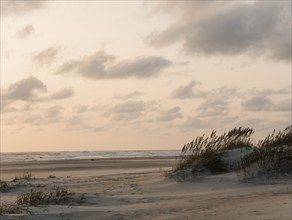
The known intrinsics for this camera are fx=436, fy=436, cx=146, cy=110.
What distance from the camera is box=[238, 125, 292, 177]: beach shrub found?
1153 centimetres

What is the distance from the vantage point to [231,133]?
15.2 metres

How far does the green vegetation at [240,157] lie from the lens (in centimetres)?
1165

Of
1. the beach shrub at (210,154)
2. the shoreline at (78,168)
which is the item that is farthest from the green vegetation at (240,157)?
the shoreline at (78,168)

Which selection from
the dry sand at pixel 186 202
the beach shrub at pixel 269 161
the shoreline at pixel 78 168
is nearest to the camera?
the dry sand at pixel 186 202

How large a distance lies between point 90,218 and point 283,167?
5759mm

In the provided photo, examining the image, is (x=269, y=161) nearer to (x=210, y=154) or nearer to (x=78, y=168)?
(x=210, y=154)

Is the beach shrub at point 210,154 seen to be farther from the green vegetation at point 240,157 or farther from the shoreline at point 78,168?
the shoreline at point 78,168

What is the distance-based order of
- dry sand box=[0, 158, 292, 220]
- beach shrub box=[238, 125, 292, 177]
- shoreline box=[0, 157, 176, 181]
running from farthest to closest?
1. shoreline box=[0, 157, 176, 181]
2. beach shrub box=[238, 125, 292, 177]
3. dry sand box=[0, 158, 292, 220]

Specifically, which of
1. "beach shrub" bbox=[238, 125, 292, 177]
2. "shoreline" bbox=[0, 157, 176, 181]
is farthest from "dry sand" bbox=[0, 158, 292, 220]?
"shoreline" bbox=[0, 157, 176, 181]

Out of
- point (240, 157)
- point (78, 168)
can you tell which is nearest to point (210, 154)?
point (240, 157)

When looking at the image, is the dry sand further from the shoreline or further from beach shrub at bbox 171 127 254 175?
the shoreline

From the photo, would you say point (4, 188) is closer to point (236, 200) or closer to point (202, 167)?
point (202, 167)

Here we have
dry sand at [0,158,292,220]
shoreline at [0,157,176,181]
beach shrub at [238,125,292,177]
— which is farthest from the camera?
shoreline at [0,157,176,181]

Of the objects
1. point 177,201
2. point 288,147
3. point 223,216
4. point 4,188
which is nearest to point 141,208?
point 177,201
